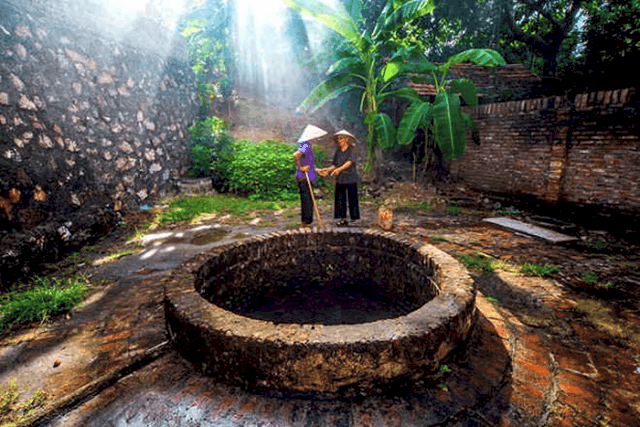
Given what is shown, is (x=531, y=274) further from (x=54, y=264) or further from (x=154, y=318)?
(x=54, y=264)

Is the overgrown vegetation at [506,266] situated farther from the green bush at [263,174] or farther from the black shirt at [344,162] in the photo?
the green bush at [263,174]

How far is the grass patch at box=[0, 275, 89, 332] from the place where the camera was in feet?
9.32

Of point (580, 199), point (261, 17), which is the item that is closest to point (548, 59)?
point (580, 199)

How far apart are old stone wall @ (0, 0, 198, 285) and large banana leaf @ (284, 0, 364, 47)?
323 centimetres

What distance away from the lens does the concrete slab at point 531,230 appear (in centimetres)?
500

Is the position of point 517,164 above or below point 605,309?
above

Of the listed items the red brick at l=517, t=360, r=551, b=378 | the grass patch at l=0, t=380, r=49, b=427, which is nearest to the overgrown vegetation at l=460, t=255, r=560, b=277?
the red brick at l=517, t=360, r=551, b=378

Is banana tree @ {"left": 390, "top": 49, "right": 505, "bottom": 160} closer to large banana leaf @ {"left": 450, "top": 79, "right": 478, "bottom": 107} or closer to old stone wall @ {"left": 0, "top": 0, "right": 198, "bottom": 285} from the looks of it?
large banana leaf @ {"left": 450, "top": 79, "right": 478, "bottom": 107}

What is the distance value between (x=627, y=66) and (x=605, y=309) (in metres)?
4.78

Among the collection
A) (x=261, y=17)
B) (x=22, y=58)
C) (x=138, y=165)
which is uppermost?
(x=261, y=17)

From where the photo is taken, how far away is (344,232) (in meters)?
3.41

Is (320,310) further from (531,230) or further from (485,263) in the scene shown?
(531,230)

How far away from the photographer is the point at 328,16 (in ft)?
22.7

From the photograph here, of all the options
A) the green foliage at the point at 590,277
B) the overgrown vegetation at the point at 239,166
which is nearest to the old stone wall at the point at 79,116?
the overgrown vegetation at the point at 239,166
